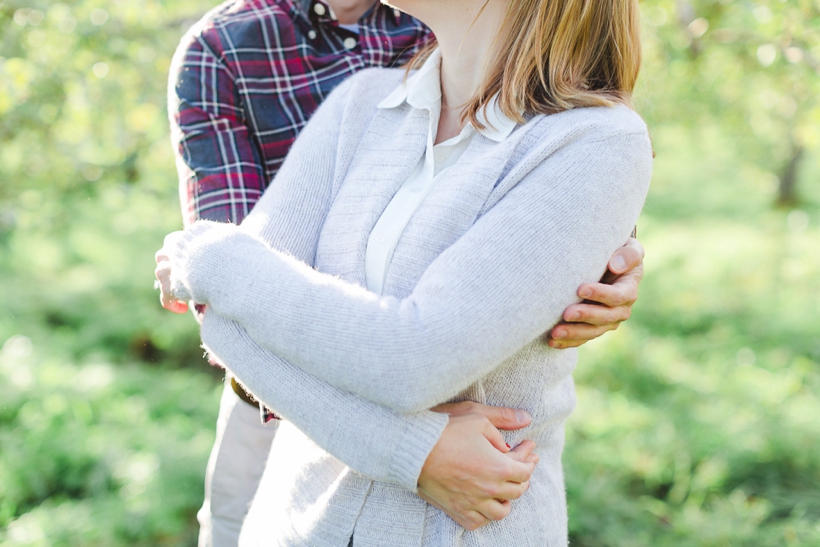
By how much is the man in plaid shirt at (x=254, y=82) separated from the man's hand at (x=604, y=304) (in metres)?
0.80

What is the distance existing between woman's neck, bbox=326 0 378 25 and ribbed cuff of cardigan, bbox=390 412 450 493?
1329 mm

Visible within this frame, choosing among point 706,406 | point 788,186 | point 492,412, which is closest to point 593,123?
point 492,412

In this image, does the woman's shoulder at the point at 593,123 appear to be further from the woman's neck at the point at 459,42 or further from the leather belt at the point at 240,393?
the leather belt at the point at 240,393

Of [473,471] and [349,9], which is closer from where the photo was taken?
[473,471]

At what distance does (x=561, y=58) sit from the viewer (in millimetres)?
1461

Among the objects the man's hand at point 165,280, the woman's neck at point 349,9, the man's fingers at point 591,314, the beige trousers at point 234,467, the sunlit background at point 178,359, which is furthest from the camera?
the sunlit background at point 178,359

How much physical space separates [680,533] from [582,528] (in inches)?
19.5

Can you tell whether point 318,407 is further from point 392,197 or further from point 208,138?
point 208,138

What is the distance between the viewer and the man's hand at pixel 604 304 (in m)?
1.31

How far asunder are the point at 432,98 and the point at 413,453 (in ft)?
2.66

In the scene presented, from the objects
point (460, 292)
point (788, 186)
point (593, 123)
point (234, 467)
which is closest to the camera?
point (460, 292)

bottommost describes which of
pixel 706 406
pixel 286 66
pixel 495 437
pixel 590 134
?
pixel 706 406

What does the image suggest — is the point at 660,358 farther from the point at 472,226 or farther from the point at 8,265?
the point at 8,265

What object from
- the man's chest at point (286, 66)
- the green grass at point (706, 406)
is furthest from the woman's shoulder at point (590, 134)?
the green grass at point (706, 406)
